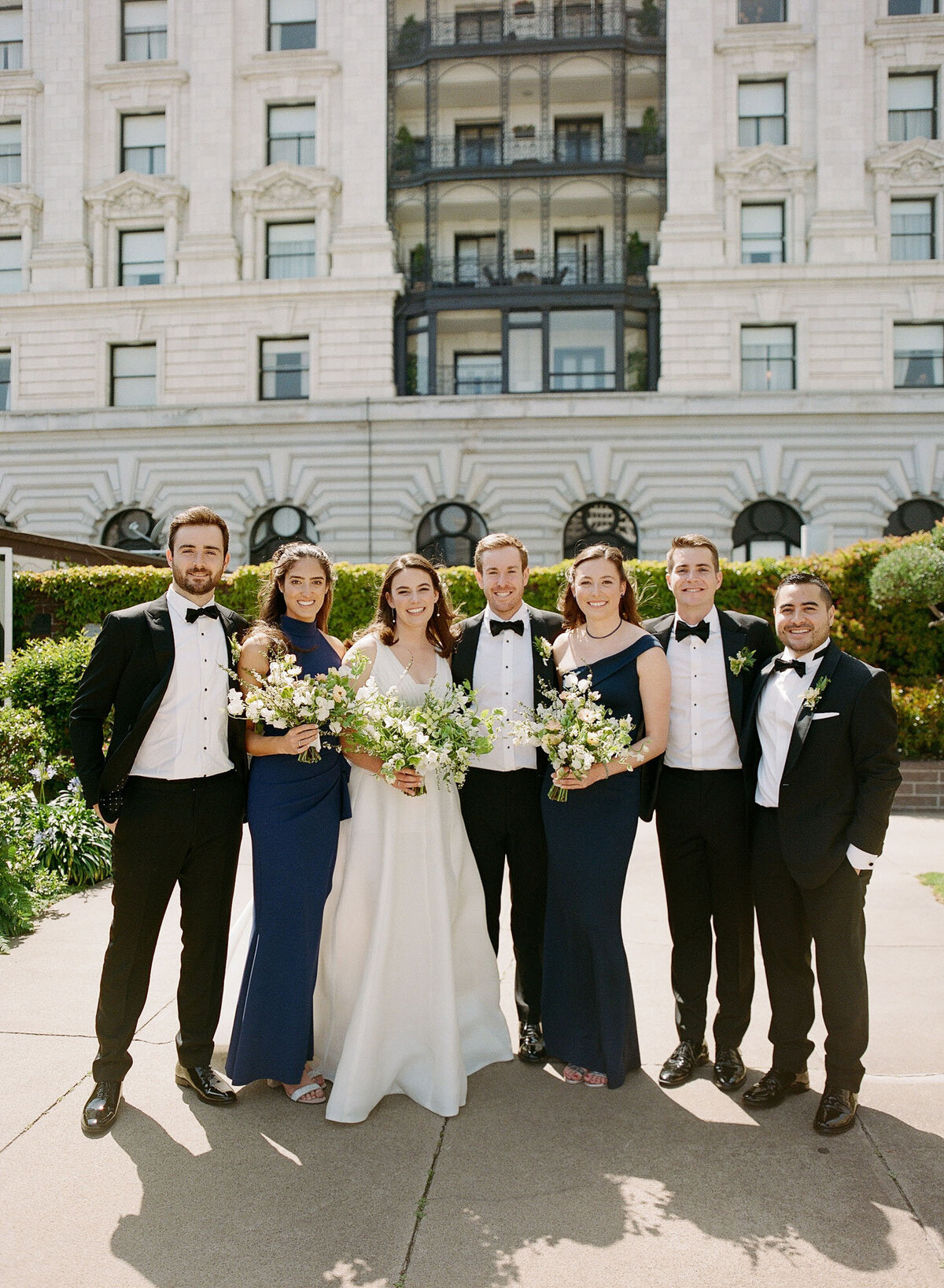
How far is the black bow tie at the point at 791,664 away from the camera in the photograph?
4.25 metres

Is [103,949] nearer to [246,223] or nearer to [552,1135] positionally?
[552,1135]

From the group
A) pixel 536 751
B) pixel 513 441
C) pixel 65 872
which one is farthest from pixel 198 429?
pixel 536 751

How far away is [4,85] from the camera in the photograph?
Answer: 2731 cm

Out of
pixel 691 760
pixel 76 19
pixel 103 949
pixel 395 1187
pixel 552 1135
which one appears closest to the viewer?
pixel 395 1187

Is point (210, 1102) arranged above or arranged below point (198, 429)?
below

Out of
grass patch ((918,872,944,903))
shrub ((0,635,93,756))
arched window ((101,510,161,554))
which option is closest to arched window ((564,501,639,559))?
arched window ((101,510,161,554))

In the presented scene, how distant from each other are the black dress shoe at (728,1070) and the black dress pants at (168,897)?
2.44m

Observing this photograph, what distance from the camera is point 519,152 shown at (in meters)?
26.7

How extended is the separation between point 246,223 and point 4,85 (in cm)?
892

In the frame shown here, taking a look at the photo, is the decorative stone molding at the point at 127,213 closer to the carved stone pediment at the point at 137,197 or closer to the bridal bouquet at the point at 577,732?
the carved stone pediment at the point at 137,197

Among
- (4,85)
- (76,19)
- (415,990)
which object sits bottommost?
(415,990)

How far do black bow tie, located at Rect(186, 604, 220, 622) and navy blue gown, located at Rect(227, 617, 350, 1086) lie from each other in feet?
2.03

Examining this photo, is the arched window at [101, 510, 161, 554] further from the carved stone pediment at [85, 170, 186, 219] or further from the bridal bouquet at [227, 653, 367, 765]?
the bridal bouquet at [227, 653, 367, 765]

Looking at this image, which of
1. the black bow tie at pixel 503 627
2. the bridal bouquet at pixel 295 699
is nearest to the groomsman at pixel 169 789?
the bridal bouquet at pixel 295 699
